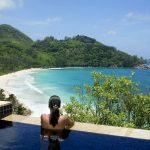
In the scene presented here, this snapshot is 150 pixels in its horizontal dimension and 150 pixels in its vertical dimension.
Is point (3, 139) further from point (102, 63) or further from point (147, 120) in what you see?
point (102, 63)

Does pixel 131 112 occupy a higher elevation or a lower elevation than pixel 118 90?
lower

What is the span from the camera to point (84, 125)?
9250mm

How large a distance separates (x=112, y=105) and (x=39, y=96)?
159 ft

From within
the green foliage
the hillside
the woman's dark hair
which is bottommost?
the green foliage

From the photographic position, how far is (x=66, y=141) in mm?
8164

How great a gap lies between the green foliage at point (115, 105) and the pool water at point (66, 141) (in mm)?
5995

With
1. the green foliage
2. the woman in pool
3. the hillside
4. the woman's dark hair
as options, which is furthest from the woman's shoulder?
the hillside

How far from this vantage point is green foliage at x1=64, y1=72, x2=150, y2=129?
15086mm

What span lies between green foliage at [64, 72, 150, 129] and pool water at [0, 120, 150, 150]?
19.7 feet

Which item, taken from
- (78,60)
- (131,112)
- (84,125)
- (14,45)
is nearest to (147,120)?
(131,112)

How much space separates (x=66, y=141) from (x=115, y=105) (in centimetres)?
828

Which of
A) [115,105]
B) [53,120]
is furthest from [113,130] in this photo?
[115,105]

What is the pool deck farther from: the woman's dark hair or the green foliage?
the green foliage

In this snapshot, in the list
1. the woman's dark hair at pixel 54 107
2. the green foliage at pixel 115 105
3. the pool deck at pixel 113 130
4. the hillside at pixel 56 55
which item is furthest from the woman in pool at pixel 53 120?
the hillside at pixel 56 55
